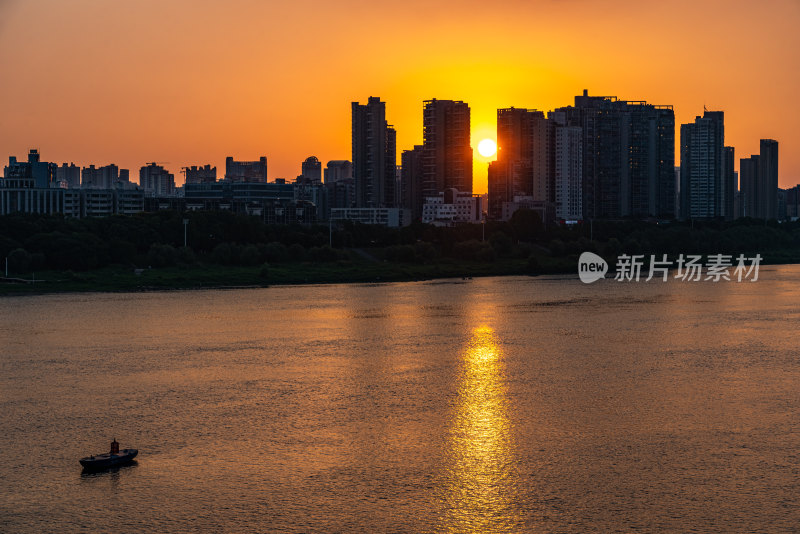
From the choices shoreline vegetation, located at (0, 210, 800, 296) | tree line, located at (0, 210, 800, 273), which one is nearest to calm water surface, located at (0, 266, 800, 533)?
shoreline vegetation, located at (0, 210, 800, 296)

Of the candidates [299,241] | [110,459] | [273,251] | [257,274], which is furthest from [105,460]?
[299,241]

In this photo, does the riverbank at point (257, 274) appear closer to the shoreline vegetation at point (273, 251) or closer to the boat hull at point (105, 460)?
the shoreline vegetation at point (273, 251)

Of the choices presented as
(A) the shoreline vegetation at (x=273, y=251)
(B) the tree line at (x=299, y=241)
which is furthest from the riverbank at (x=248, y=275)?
(B) the tree line at (x=299, y=241)

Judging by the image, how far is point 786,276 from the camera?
102 m

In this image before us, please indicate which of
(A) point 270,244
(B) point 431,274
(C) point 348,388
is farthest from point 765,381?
(A) point 270,244

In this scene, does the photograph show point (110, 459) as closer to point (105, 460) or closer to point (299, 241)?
point (105, 460)

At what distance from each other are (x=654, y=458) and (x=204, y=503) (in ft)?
35.6

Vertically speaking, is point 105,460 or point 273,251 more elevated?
point 273,251

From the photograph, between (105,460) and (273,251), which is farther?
(273,251)

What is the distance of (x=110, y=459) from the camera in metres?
21.2

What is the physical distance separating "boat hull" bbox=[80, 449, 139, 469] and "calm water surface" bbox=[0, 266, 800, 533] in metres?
0.31

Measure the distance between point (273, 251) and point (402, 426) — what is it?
3049 inches

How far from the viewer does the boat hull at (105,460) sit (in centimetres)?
2114

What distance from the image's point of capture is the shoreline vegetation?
84.5m
